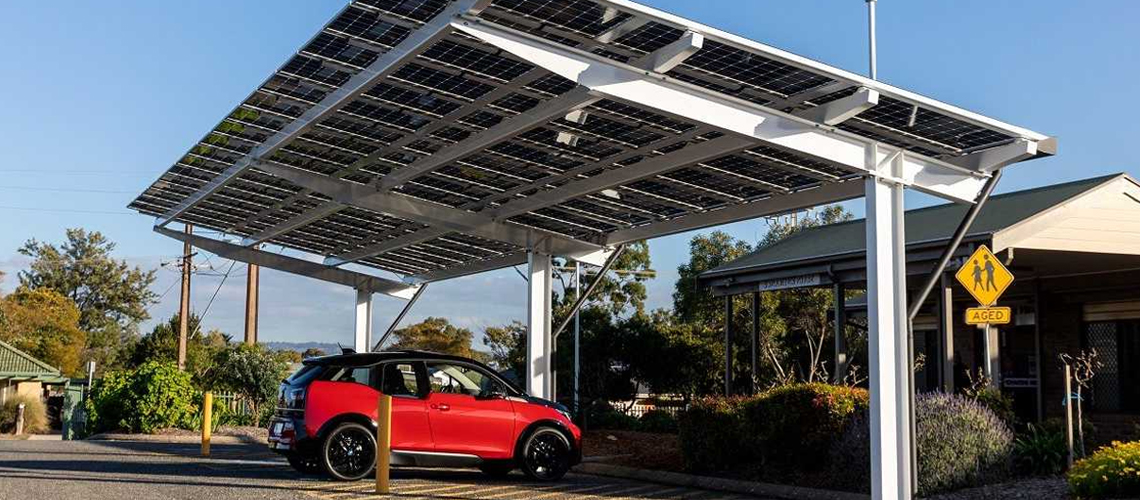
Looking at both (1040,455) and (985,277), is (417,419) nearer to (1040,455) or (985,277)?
(985,277)

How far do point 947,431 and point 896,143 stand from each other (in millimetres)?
3199

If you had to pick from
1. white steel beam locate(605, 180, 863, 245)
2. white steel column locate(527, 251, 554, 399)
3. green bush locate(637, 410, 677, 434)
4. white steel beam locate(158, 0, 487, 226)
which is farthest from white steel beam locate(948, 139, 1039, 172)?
green bush locate(637, 410, 677, 434)

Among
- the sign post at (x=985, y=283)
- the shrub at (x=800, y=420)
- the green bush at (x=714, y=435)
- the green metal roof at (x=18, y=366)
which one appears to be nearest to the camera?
the sign post at (x=985, y=283)

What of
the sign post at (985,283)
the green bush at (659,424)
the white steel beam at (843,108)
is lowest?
the green bush at (659,424)

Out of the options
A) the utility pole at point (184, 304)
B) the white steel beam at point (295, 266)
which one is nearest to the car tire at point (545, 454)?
the white steel beam at point (295, 266)

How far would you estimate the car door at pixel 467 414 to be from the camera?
1497cm

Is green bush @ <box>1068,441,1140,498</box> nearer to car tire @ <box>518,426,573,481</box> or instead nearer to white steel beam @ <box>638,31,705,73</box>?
white steel beam @ <box>638,31,705,73</box>

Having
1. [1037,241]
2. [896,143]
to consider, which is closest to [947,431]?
[896,143]

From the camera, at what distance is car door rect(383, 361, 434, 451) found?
14.7 metres

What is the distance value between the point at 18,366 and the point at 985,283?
41.5 metres

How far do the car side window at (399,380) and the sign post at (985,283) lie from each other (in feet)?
21.9

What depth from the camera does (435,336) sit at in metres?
69.9

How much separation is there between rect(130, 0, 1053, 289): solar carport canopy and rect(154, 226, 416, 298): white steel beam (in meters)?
3.13

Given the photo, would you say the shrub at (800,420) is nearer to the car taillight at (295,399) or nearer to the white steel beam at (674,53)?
the white steel beam at (674,53)
